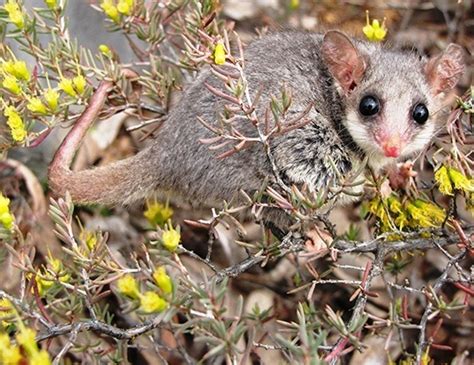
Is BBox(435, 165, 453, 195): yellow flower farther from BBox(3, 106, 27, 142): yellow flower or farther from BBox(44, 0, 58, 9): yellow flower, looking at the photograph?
BBox(44, 0, 58, 9): yellow flower

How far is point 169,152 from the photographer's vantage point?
3281mm

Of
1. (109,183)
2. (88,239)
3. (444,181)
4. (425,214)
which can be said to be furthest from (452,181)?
(109,183)

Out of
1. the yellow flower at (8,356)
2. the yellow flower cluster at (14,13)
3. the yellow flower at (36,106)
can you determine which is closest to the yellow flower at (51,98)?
the yellow flower at (36,106)

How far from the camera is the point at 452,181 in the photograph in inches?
104

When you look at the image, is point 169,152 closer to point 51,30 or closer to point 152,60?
point 152,60

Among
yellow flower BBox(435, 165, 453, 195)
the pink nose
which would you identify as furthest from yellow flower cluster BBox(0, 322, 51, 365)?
the pink nose

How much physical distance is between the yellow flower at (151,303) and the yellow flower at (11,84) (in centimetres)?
137

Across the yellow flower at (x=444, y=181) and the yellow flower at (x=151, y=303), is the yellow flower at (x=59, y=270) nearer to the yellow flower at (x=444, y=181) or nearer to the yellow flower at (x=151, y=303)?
the yellow flower at (x=151, y=303)

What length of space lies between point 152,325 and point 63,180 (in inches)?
43.2

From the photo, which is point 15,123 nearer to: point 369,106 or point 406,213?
point 369,106

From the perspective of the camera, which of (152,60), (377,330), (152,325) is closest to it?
(152,325)

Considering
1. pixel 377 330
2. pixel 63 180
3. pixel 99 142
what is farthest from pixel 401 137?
pixel 99 142

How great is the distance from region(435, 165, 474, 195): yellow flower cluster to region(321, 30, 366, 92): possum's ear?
0.73 m

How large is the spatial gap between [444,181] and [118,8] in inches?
65.4
